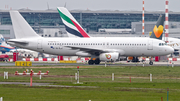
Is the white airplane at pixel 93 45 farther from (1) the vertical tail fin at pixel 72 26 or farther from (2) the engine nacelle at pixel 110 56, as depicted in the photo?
(1) the vertical tail fin at pixel 72 26

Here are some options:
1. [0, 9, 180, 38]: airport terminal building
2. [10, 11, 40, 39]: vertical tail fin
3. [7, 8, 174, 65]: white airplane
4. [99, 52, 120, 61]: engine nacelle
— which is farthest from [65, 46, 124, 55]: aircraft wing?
[0, 9, 180, 38]: airport terminal building

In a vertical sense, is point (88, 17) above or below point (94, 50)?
above

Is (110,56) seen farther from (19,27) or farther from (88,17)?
(88,17)

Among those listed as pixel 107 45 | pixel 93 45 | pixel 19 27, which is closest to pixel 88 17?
pixel 19 27

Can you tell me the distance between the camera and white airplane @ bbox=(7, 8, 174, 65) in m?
55.6

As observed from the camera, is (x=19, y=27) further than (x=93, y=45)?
Yes

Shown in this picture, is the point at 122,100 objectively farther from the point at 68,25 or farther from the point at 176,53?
the point at 176,53

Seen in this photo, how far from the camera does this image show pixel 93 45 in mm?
57031

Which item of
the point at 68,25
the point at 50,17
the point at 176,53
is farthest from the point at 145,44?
the point at 50,17

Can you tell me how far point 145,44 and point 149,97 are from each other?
33.9 m

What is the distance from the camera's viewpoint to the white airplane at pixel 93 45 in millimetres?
55562

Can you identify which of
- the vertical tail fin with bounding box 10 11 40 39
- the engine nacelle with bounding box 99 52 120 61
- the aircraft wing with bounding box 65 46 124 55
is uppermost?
the vertical tail fin with bounding box 10 11 40 39

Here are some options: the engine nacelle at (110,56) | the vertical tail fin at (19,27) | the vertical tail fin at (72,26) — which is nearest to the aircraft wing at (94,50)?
the engine nacelle at (110,56)

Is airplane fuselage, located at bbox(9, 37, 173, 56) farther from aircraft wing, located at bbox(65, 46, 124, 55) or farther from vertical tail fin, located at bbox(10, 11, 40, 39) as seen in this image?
vertical tail fin, located at bbox(10, 11, 40, 39)
